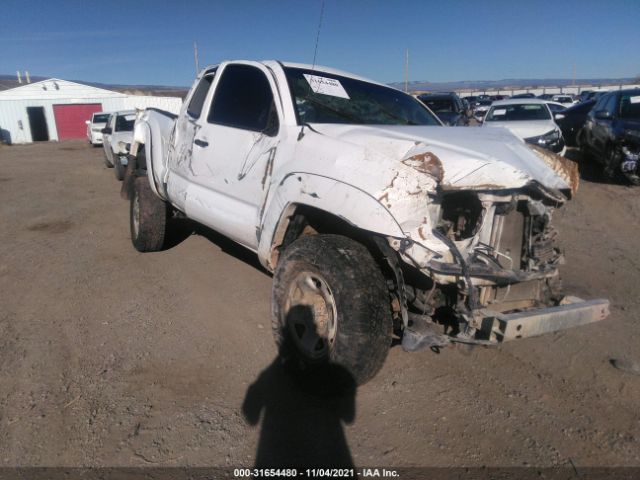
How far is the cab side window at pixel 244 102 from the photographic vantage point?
145 inches

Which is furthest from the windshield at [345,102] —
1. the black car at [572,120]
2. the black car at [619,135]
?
the black car at [572,120]

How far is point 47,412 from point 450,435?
95.4 inches

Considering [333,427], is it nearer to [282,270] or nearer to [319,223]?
[282,270]

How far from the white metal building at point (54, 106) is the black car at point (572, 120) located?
27161mm

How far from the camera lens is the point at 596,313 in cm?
298

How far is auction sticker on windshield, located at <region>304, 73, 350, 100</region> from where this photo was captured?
12.4 feet

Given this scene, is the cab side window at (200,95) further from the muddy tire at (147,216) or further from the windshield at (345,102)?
the windshield at (345,102)

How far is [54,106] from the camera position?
116ft

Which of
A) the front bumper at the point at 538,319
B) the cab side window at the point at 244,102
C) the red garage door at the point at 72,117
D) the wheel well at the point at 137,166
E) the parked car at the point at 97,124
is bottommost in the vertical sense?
the red garage door at the point at 72,117

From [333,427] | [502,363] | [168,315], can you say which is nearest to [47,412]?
[168,315]

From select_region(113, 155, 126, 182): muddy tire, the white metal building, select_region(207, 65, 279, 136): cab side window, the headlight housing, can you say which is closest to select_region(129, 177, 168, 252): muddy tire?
select_region(207, 65, 279, 136): cab side window

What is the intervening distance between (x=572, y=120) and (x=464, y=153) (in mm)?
13670

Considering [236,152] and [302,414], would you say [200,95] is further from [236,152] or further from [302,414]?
[302,414]

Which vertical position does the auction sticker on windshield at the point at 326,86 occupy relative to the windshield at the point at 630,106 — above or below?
above
